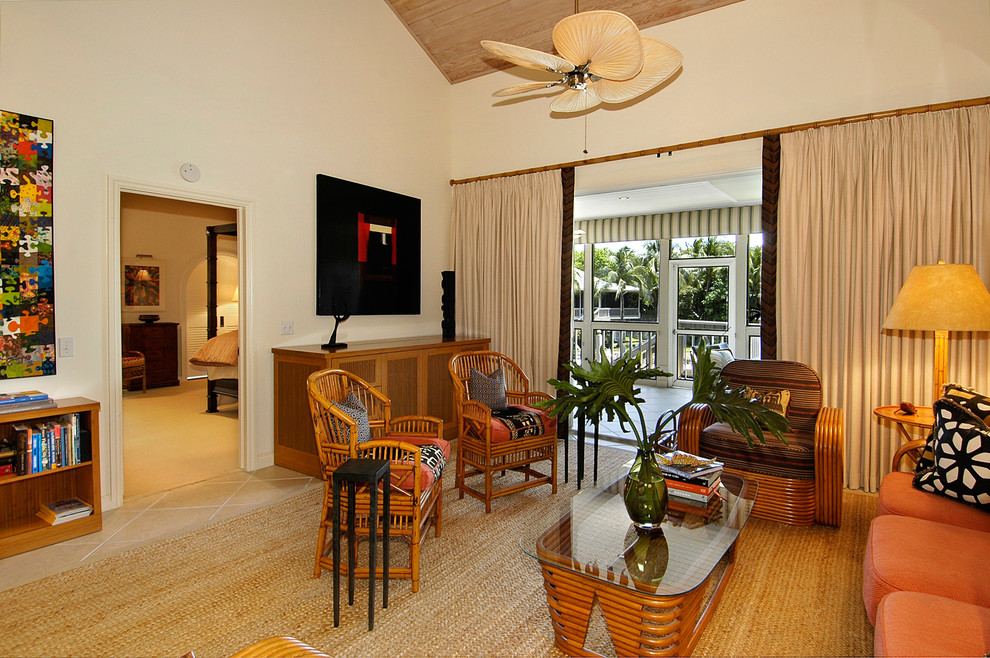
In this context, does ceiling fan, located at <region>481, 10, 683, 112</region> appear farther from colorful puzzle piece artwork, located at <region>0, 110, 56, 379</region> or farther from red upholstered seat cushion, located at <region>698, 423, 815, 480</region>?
colorful puzzle piece artwork, located at <region>0, 110, 56, 379</region>

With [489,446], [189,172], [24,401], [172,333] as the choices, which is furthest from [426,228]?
[172,333]

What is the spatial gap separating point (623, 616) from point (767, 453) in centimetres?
173

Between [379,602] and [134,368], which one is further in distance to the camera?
[134,368]

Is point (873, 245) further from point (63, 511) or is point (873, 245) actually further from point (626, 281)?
point (626, 281)

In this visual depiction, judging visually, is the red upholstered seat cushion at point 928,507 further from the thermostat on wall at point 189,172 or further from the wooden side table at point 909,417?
the thermostat on wall at point 189,172

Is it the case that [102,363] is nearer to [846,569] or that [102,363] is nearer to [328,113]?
[328,113]

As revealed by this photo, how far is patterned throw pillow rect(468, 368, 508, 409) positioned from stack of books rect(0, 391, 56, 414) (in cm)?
239

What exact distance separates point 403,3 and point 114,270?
11.4ft

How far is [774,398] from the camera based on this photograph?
11.2 feet

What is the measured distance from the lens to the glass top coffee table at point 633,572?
5.75 ft

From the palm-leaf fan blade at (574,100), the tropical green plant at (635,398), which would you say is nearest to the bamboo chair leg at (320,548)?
the tropical green plant at (635,398)

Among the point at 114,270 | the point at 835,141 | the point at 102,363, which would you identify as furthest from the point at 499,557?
the point at 835,141

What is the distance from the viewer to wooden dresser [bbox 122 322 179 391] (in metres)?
7.75

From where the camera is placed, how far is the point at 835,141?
12.3 ft
